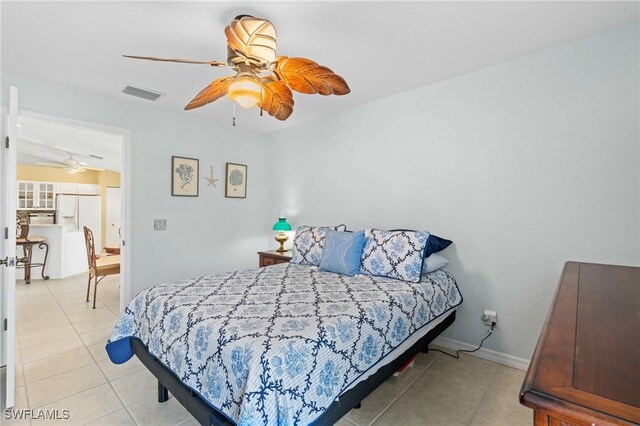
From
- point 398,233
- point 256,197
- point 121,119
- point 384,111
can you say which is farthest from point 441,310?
point 121,119

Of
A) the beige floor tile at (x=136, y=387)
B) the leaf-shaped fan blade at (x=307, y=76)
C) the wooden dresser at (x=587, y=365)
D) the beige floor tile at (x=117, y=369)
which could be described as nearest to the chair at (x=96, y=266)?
the beige floor tile at (x=117, y=369)

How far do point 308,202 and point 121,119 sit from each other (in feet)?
7.61

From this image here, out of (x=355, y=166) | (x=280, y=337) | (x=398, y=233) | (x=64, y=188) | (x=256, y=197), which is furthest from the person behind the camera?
(x=64, y=188)

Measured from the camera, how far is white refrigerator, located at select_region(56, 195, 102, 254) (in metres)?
7.90

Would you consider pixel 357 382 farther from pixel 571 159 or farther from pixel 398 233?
pixel 571 159

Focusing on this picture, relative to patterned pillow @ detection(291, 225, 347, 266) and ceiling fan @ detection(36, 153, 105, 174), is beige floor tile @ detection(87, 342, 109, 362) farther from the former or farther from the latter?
ceiling fan @ detection(36, 153, 105, 174)

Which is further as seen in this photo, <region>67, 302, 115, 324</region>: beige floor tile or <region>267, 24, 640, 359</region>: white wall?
<region>67, 302, 115, 324</region>: beige floor tile

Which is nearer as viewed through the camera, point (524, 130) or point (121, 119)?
point (524, 130)

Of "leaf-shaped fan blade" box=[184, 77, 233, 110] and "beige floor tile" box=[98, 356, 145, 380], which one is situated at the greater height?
"leaf-shaped fan blade" box=[184, 77, 233, 110]

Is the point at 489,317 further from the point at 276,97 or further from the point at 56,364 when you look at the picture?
the point at 56,364

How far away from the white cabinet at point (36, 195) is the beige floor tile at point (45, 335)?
20.3 feet

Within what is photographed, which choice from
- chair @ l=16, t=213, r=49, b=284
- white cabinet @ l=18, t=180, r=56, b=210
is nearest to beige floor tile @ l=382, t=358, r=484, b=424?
chair @ l=16, t=213, r=49, b=284

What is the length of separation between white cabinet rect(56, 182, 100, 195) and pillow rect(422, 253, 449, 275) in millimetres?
9571

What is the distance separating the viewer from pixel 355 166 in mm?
3512
